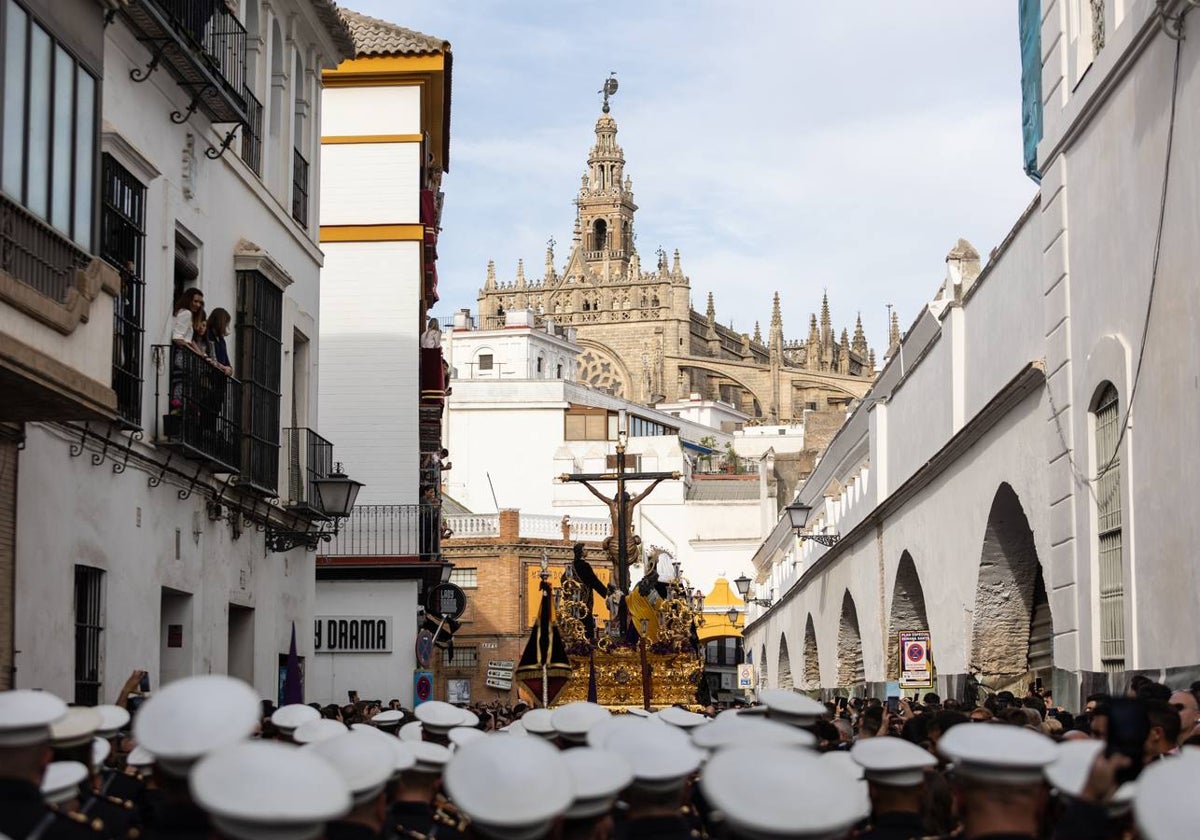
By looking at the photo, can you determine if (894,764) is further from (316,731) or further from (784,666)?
(784,666)

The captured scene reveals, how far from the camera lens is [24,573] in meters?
12.9

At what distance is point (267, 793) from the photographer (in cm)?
482

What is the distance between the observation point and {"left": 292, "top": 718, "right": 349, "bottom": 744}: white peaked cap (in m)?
8.11

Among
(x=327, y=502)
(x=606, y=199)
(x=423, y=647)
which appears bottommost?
(x=423, y=647)

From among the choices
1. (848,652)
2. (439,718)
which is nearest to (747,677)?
(848,652)

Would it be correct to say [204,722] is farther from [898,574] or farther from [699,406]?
[699,406]

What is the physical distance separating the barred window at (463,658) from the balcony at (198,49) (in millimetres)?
39197

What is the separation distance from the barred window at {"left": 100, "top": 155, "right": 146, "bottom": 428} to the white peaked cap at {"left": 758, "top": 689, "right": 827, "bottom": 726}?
705 cm

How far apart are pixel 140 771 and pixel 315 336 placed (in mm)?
14803

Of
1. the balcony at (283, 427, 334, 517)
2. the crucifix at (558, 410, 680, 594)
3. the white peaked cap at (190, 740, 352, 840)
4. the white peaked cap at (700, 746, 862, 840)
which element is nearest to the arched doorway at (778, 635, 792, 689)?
the crucifix at (558, 410, 680, 594)

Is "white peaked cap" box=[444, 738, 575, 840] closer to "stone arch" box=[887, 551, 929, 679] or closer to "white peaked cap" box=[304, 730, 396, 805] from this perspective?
"white peaked cap" box=[304, 730, 396, 805]

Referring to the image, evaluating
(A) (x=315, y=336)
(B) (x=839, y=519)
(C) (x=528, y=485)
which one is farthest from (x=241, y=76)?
(C) (x=528, y=485)

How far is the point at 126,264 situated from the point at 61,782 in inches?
351

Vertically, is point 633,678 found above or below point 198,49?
below
